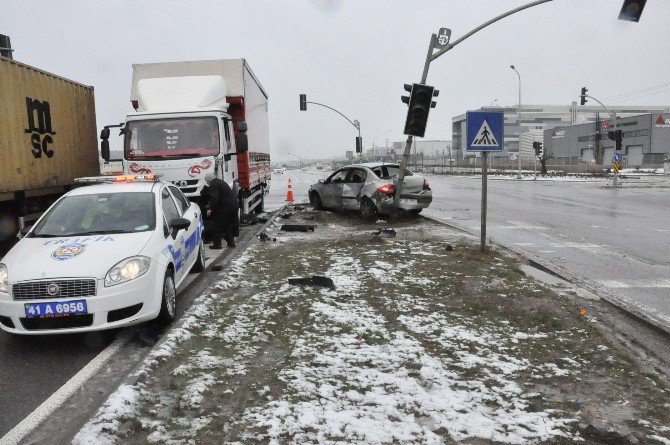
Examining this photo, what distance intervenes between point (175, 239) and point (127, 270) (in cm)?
138

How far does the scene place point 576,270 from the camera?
8.52m

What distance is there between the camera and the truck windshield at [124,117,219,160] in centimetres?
1068

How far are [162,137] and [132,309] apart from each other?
6164 mm

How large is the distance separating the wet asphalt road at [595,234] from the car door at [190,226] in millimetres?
5821

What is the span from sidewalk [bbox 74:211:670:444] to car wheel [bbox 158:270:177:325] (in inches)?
9.5

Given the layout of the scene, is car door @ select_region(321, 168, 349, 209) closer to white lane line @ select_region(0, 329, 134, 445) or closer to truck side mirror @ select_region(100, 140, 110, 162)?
truck side mirror @ select_region(100, 140, 110, 162)

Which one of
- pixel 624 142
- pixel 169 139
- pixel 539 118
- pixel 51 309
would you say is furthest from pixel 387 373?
pixel 539 118

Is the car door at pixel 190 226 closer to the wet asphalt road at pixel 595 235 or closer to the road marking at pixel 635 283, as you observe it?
the wet asphalt road at pixel 595 235

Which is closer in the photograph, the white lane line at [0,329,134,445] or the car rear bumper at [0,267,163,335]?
the white lane line at [0,329,134,445]

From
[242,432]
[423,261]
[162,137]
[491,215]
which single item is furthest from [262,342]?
[491,215]

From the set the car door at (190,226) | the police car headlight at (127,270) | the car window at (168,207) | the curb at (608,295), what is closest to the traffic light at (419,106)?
the curb at (608,295)

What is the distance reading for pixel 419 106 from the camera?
43.2 feet

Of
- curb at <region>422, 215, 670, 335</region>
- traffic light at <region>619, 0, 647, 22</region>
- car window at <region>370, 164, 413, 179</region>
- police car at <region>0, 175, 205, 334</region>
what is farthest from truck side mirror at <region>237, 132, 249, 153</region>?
traffic light at <region>619, 0, 647, 22</region>

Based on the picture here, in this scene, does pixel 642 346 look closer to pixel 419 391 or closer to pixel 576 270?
pixel 419 391
